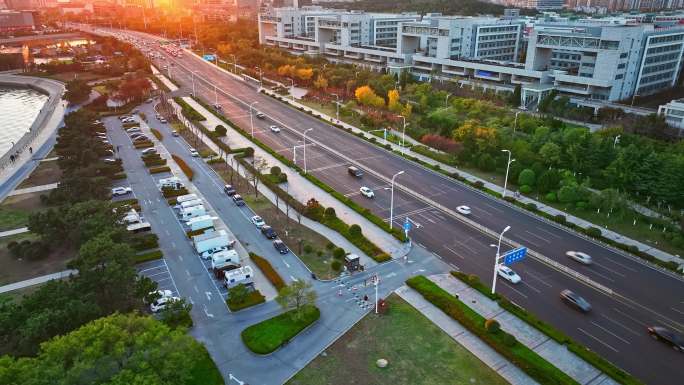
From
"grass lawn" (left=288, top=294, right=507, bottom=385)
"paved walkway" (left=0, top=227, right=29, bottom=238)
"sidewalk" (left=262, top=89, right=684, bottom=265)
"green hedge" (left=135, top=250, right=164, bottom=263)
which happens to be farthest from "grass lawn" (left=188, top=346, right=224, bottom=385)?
"sidewalk" (left=262, top=89, right=684, bottom=265)

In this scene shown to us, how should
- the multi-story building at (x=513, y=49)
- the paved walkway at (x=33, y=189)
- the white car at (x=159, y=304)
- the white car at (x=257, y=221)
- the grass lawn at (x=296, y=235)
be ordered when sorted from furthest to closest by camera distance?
1. the multi-story building at (x=513, y=49)
2. the paved walkway at (x=33, y=189)
3. the white car at (x=257, y=221)
4. the grass lawn at (x=296, y=235)
5. the white car at (x=159, y=304)

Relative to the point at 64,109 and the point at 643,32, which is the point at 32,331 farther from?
the point at 643,32

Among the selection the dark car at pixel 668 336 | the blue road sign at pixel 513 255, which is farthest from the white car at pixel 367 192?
the dark car at pixel 668 336

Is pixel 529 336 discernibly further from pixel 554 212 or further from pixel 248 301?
pixel 554 212

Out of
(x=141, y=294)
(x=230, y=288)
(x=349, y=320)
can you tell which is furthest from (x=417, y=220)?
(x=141, y=294)

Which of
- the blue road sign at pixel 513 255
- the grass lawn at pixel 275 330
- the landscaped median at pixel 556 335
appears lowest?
the grass lawn at pixel 275 330

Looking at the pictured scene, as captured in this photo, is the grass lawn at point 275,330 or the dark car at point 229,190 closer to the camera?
the grass lawn at point 275,330

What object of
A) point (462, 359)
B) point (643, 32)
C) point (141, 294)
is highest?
point (643, 32)

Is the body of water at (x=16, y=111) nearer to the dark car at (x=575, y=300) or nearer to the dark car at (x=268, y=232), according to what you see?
the dark car at (x=268, y=232)
